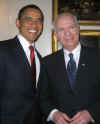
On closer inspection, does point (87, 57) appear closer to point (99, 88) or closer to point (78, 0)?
point (99, 88)

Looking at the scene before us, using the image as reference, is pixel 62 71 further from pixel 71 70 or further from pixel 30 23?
pixel 30 23

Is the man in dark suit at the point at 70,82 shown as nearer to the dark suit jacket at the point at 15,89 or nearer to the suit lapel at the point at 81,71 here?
the suit lapel at the point at 81,71

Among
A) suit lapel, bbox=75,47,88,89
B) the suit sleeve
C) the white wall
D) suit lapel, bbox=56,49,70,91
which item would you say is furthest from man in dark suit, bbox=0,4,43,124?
the white wall

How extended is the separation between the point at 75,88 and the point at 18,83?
2.02 feet

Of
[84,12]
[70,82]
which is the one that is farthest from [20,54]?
[84,12]

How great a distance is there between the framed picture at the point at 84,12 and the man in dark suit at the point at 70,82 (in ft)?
2.68

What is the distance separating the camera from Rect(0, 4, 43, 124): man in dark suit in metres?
1.91

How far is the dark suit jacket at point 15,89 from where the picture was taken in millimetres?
1909

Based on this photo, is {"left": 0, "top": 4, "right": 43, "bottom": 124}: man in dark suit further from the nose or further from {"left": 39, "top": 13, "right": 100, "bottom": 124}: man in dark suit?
the nose

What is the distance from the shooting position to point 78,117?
60.9 inches

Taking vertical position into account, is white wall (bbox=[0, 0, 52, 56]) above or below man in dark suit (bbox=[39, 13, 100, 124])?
above

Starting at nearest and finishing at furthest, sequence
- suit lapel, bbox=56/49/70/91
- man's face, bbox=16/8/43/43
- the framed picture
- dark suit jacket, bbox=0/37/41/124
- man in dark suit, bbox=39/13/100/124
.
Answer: man in dark suit, bbox=39/13/100/124 < suit lapel, bbox=56/49/70/91 < dark suit jacket, bbox=0/37/41/124 < man's face, bbox=16/8/43/43 < the framed picture

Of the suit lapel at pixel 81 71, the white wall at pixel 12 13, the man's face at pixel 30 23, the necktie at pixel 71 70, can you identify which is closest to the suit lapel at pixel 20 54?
the man's face at pixel 30 23

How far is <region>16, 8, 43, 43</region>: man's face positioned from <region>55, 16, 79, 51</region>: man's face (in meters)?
0.36
